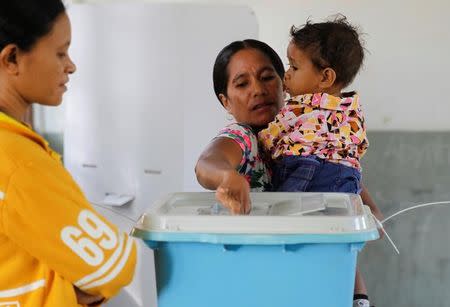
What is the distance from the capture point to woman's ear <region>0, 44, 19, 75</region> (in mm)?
828

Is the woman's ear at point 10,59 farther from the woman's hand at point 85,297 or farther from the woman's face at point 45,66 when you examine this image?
the woman's hand at point 85,297

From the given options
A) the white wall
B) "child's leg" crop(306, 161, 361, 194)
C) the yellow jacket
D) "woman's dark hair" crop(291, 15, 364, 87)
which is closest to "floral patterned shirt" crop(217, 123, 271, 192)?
"child's leg" crop(306, 161, 361, 194)

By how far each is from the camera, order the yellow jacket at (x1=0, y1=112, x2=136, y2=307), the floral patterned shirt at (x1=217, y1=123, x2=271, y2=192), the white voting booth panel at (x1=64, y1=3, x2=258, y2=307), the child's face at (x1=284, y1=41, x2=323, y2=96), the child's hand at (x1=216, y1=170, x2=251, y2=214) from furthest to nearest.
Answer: the white voting booth panel at (x1=64, y1=3, x2=258, y2=307), the child's face at (x1=284, y1=41, x2=323, y2=96), the floral patterned shirt at (x1=217, y1=123, x2=271, y2=192), the child's hand at (x1=216, y1=170, x2=251, y2=214), the yellow jacket at (x1=0, y1=112, x2=136, y2=307)

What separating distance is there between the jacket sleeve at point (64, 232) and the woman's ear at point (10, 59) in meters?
0.17

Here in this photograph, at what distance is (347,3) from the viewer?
6.57 feet

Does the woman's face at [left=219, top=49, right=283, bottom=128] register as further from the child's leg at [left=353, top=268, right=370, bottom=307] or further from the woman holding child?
the child's leg at [left=353, top=268, right=370, bottom=307]

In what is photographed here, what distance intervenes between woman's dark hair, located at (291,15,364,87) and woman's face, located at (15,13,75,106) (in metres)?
0.60

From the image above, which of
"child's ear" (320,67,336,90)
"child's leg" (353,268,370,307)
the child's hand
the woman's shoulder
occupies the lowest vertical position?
"child's leg" (353,268,370,307)

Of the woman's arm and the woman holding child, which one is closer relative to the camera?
the woman's arm

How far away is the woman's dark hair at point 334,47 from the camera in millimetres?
1247

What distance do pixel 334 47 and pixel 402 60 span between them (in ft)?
2.79

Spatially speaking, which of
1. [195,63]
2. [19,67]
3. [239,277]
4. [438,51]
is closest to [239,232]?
[239,277]

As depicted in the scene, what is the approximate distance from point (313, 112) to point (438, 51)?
3.27ft

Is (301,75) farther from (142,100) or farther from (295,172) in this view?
(142,100)
